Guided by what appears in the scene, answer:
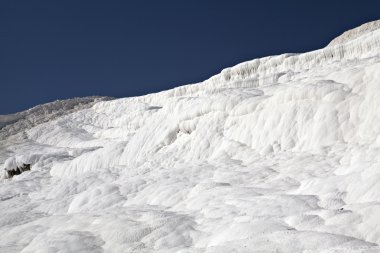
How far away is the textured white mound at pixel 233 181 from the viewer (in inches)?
454

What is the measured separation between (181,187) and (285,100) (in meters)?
7.91

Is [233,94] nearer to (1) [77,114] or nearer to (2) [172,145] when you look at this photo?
(2) [172,145]

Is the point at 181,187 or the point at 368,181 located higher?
the point at 368,181

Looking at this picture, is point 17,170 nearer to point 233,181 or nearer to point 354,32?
point 233,181

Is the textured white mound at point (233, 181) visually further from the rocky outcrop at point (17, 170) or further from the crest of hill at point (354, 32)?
the crest of hill at point (354, 32)

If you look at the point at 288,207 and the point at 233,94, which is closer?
the point at 288,207

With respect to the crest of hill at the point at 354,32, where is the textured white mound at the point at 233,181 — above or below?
below

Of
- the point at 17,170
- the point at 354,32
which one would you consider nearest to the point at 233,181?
the point at 17,170

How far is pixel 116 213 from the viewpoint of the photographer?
643 inches

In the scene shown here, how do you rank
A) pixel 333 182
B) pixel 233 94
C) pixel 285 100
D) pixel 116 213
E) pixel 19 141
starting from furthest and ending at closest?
pixel 19 141
pixel 233 94
pixel 285 100
pixel 116 213
pixel 333 182

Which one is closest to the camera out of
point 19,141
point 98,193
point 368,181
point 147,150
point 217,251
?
point 217,251

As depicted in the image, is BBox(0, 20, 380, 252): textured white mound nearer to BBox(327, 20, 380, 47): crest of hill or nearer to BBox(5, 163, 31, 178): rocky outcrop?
BBox(5, 163, 31, 178): rocky outcrop

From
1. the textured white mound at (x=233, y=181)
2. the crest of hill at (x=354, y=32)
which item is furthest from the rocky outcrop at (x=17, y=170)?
the crest of hill at (x=354, y=32)

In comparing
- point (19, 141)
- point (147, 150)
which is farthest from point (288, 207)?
point (19, 141)
